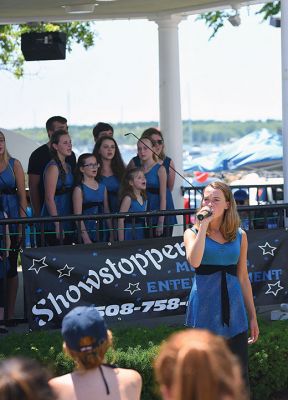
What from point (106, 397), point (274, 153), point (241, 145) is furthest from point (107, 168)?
point (241, 145)

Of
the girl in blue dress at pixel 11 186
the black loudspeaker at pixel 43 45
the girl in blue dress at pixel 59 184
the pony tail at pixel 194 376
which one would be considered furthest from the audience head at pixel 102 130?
the pony tail at pixel 194 376

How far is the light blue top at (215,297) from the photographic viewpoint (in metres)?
6.47

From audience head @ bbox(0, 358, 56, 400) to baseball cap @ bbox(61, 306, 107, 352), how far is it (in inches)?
28.6

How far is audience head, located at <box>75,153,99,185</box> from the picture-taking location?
386 inches

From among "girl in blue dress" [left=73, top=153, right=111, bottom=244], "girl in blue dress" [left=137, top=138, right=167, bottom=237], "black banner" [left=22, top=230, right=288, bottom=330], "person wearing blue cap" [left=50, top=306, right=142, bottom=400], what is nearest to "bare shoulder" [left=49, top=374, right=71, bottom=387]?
"person wearing blue cap" [left=50, top=306, right=142, bottom=400]

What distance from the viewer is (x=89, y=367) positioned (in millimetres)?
4359

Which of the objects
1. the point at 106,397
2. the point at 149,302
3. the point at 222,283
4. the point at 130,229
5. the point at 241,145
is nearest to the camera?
the point at 106,397

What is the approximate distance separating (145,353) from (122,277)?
3.48 feet

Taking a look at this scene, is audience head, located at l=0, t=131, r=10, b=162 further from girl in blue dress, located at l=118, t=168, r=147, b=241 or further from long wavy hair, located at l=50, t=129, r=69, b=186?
girl in blue dress, located at l=118, t=168, r=147, b=241

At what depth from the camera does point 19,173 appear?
9.82m

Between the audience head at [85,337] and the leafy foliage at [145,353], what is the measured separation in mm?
3062

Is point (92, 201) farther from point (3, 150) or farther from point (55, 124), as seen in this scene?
Answer: point (55, 124)

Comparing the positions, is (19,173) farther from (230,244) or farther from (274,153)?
(274,153)

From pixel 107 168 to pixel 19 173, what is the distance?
A: 1.11 m
